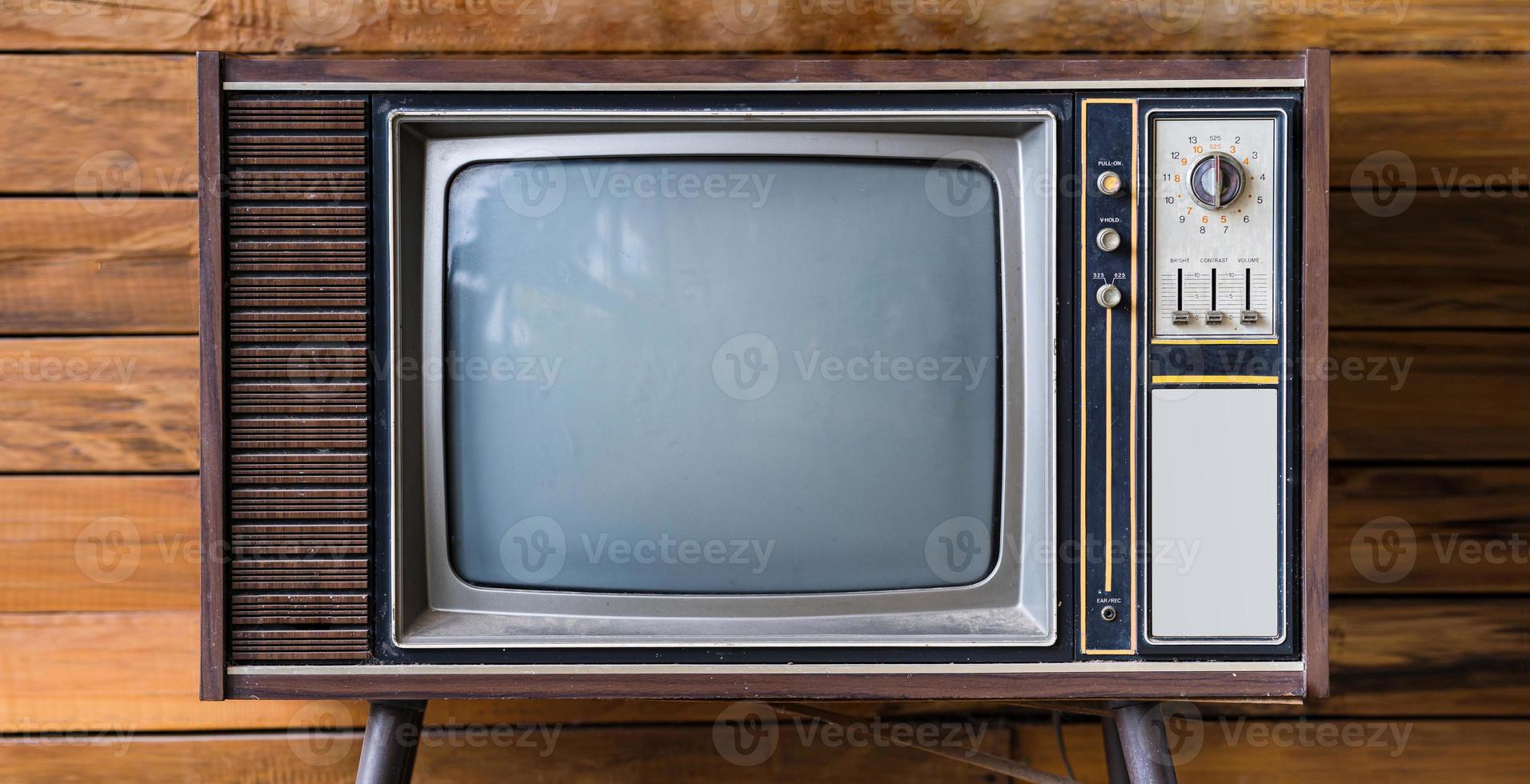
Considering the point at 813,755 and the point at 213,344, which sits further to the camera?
the point at 813,755

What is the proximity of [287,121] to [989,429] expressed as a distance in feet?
2.21

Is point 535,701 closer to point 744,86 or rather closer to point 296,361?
point 296,361

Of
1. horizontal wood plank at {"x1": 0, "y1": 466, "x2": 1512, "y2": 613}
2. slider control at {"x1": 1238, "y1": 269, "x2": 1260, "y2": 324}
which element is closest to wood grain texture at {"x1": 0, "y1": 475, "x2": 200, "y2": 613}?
horizontal wood plank at {"x1": 0, "y1": 466, "x2": 1512, "y2": 613}

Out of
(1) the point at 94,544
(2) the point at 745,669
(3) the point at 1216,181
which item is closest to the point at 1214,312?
(3) the point at 1216,181

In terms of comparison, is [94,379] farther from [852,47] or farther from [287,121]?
[852,47]

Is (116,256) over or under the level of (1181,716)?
over

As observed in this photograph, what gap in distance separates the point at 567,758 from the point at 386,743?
1.10ft

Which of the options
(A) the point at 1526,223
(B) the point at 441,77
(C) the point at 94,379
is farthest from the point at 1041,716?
(C) the point at 94,379

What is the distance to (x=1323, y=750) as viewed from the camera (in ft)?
3.52

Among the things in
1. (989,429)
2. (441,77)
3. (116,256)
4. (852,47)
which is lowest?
(989,429)

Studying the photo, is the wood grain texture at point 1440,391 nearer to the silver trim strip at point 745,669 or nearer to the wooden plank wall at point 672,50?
the wooden plank wall at point 672,50

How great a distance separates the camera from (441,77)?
28.7 inches

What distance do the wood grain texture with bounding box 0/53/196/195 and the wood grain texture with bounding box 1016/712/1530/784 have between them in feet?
4.17

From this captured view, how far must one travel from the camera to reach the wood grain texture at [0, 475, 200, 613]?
3.40ft
